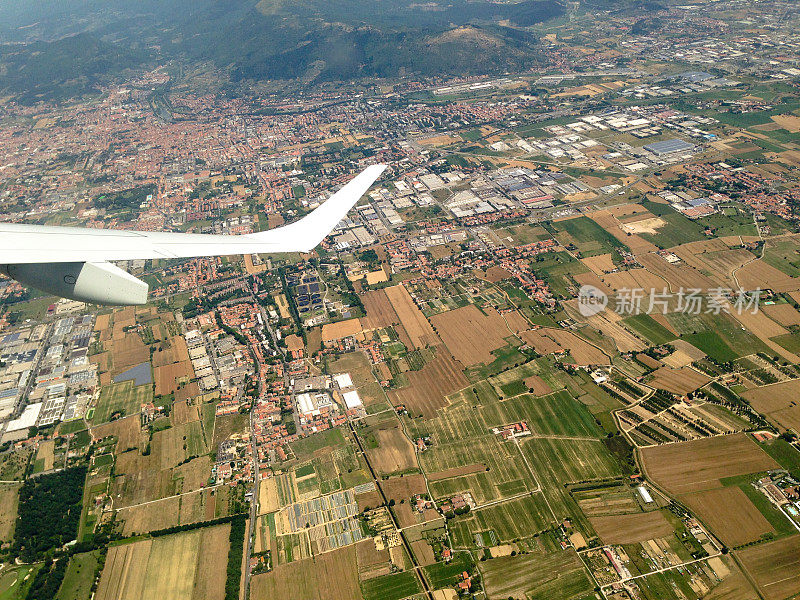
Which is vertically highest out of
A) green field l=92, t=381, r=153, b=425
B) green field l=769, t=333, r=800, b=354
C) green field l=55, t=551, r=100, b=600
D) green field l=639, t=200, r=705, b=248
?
green field l=639, t=200, r=705, b=248

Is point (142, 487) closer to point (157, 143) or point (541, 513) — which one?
point (541, 513)

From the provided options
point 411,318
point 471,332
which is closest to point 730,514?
point 471,332

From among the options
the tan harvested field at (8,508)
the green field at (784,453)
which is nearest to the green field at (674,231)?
the green field at (784,453)

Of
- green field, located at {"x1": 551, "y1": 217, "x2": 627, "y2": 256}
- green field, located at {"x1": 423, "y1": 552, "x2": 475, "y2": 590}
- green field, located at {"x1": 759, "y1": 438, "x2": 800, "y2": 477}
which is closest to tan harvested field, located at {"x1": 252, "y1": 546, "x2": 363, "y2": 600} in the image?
green field, located at {"x1": 423, "y1": 552, "x2": 475, "y2": 590}

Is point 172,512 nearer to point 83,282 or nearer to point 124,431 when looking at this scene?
point 124,431

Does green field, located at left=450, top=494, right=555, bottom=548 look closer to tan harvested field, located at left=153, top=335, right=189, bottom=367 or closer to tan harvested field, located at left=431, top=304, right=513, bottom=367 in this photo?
tan harvested field, located at left=431, top=304, right=513, bottom=367
